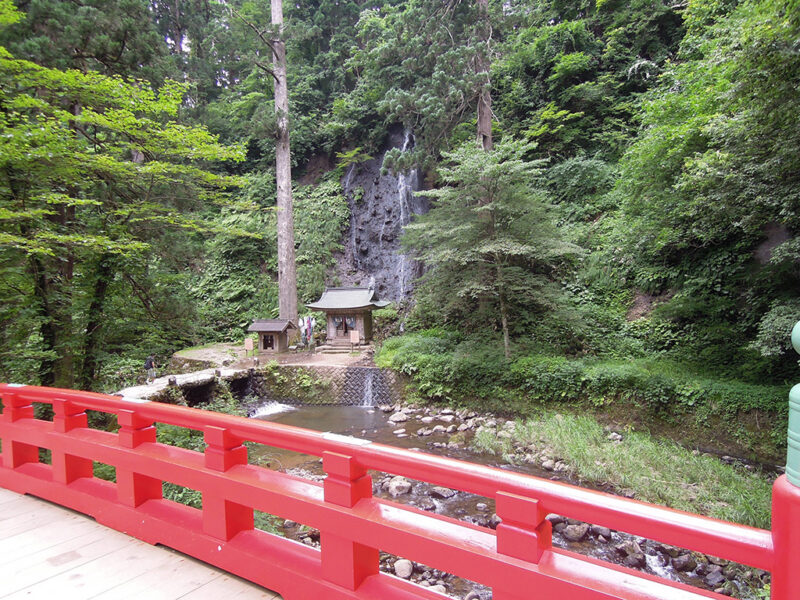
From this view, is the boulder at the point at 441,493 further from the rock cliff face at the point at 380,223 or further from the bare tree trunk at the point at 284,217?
the rock cliff face at the point at 380,223

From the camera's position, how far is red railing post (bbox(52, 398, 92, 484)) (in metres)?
2.79

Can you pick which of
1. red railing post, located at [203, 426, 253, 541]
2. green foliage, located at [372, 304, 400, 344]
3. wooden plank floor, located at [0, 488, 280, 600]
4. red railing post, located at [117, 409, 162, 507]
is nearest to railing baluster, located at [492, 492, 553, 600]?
wooden plank floor, located at [0, 488, 280, 600]

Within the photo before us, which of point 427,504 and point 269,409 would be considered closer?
point 427,504

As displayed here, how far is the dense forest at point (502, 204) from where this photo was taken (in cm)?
521

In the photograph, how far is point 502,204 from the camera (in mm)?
8945

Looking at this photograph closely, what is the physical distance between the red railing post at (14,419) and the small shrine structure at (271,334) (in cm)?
1101

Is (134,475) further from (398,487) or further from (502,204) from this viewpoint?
(502,204)

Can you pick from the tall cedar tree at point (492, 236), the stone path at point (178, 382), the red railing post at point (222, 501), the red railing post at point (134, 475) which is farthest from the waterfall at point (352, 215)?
the red railing post at point (222, 501)

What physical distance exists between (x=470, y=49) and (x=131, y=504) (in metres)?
13.3

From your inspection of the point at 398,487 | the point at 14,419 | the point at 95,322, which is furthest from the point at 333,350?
the point at 14,419

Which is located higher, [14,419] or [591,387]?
[14,419]

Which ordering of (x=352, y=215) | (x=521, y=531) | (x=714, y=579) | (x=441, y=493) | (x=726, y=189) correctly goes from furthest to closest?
(x=352, y=215) → (x=726, y=189) → (x=441, y=493) → (x=714, y=579) → (x=521, y=531)

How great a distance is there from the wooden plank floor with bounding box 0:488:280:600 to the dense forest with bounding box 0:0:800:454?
346 centimetres

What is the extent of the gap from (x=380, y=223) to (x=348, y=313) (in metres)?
7.11
